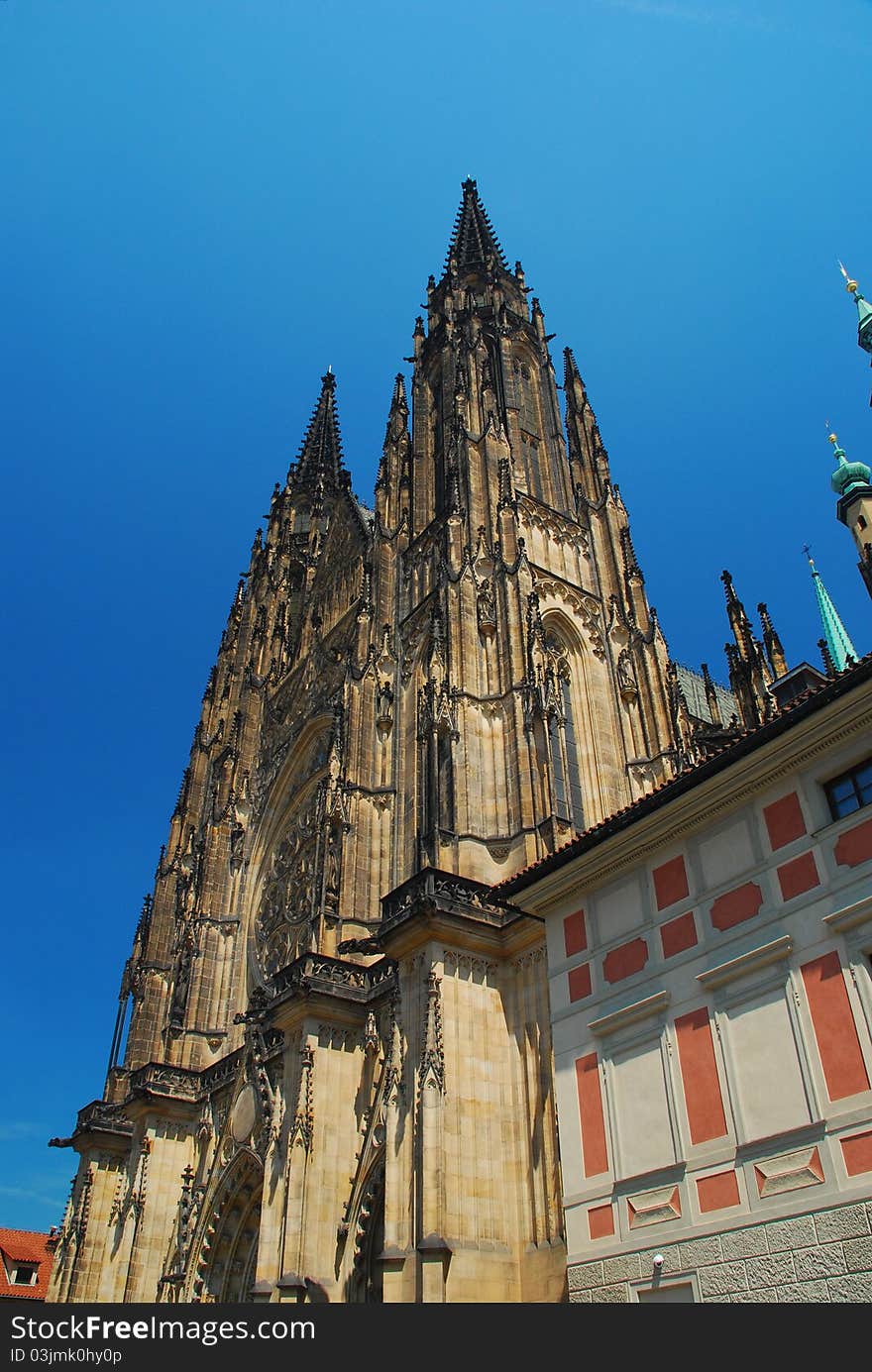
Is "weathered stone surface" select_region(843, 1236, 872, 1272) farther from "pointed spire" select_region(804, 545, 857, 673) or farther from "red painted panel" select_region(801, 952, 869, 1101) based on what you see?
"pointed spire" select_region(804, 545, 857, 673)

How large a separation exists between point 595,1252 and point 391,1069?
6304 mm

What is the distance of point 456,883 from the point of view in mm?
18781

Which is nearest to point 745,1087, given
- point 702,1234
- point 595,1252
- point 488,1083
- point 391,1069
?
point 702,1234

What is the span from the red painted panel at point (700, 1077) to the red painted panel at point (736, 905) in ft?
3.36

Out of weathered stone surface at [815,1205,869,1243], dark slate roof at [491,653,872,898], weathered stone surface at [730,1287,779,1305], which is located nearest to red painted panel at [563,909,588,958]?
dark slate roof at [491,653,872,898]

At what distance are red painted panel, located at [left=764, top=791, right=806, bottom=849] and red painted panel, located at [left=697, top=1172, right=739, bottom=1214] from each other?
11.9 ft

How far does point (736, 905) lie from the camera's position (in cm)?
1184

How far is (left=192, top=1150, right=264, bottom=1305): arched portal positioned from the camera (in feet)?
75.8

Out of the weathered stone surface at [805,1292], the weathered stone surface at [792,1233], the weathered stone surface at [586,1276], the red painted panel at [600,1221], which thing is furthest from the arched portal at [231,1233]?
the weathered stone surface at [805,1292]

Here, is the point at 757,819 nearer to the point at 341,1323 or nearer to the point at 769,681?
the point at 341,1323

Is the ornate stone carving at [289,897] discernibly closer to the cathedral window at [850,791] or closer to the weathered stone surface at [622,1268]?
the weathered stone surface at [622,1268]

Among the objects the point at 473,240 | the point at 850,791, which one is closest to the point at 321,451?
the point at 473,240

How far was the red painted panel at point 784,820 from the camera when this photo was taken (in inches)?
460

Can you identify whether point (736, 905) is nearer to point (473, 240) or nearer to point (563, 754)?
point (563, 754)
